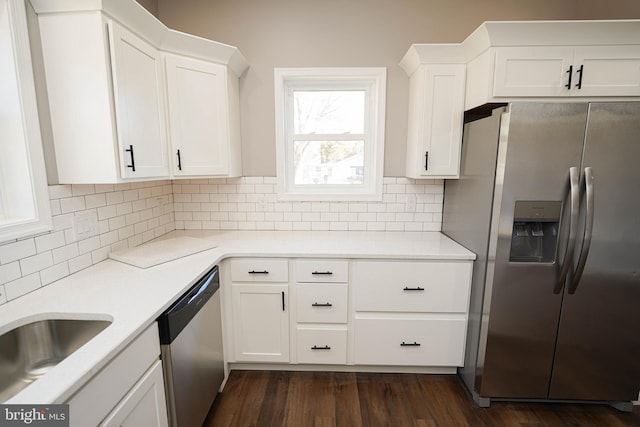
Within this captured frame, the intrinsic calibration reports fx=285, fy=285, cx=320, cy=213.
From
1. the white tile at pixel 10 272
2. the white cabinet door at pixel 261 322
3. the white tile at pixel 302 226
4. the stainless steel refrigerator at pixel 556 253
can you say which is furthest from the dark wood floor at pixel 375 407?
the white tile at pixel 10 272

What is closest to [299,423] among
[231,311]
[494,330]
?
[231,311]

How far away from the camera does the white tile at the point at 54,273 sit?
1329mm

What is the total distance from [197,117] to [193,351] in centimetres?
144

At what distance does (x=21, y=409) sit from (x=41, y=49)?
58.5 inches

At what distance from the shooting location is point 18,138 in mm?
1248

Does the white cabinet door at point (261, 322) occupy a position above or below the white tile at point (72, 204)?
below

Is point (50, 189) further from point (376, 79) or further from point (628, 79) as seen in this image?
point (628, 79)

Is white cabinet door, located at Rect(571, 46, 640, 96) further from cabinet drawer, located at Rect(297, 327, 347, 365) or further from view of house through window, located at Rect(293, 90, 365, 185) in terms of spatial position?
cabinet drawer, located at Rect(297, 327, 347, 365)

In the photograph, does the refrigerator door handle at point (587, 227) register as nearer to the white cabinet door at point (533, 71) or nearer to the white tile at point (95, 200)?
the white cabinet door at point (533, 71)

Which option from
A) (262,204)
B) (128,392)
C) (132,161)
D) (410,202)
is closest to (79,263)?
(132,161)

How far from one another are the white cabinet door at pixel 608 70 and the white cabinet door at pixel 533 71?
0.21 feet

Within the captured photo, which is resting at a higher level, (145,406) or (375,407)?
(145,406)

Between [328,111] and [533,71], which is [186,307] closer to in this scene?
[328,111]

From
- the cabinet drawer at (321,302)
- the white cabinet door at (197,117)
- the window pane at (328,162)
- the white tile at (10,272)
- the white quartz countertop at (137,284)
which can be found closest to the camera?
the white quartz countertop at (137,284)
